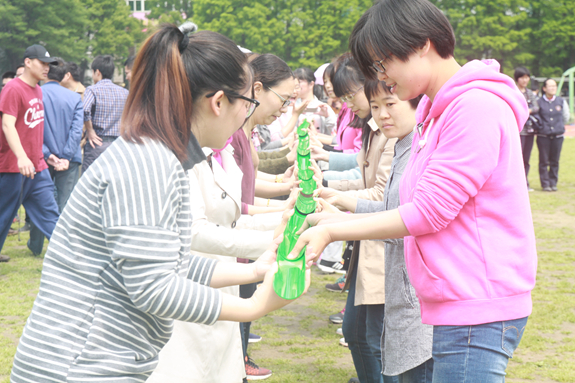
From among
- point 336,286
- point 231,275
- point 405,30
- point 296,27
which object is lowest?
point 296,27

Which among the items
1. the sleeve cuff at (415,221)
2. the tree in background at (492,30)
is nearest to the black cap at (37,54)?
the sleeve cuff at (415,221)

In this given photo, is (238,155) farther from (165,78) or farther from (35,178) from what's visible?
(35,178)

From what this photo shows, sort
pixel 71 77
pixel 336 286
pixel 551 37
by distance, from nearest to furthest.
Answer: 1. pixel 336 286
2. pixel 71 77
3. pixel 551 37

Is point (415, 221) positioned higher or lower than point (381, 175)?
higher

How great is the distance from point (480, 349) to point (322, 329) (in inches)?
140

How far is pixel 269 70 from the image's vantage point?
12.6 feet

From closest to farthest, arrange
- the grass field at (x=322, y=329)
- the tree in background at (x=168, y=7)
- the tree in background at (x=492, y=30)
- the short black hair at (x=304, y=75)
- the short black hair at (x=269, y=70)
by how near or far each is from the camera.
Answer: the short black hair at (x=269, y=70)
the grass field at (x=322, y=329)
the short black hair at (x=304, y=75)
the tree in background at (x=492, y=30)
the tree in background at (x=168, y=7)

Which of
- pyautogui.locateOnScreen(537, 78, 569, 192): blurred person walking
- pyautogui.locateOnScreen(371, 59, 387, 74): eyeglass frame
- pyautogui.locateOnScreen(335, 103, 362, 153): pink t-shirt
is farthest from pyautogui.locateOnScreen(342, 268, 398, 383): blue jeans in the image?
pyautogui.locateOnScreen(537, 78, 569, 192): blurred person walking

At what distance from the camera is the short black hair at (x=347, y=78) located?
3924 millimetres

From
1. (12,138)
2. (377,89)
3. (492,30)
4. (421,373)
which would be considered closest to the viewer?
(421,373)

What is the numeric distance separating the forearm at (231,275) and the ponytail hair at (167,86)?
1.64 ft

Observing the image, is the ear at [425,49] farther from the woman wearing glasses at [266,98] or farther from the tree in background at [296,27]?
the tree in background at [296,27]

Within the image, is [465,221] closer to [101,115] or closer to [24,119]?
[24,119]

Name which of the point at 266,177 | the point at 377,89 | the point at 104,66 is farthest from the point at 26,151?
the point at 377,89
